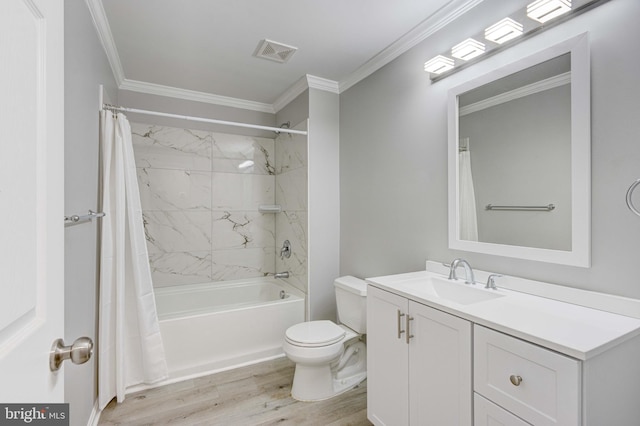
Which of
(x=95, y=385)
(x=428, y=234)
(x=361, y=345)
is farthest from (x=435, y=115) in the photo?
(x=95, y=385)

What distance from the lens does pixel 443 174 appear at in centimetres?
192

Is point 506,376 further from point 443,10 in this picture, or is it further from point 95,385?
point 95,385

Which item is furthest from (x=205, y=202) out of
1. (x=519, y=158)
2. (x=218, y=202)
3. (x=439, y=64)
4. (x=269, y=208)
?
(x=519, y=158)

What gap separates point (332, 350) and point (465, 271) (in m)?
1.02

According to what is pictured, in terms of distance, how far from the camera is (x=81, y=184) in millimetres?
1646

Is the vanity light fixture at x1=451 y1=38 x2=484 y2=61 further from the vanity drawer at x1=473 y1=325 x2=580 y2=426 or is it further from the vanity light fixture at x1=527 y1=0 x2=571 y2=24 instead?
the vanity drawer at x1=473 y1=325 x2=580 y2=426

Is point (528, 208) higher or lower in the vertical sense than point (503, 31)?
lower

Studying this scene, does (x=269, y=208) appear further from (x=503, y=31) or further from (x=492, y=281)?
(x=503, y=31)

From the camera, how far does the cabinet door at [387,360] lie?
152cm

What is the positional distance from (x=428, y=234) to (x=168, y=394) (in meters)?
2.11

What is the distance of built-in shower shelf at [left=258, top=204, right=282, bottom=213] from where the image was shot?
3457mm

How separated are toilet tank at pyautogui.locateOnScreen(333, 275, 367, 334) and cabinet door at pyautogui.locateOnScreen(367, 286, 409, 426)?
52 centimetres

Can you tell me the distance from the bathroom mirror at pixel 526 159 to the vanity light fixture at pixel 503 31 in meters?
0.13
